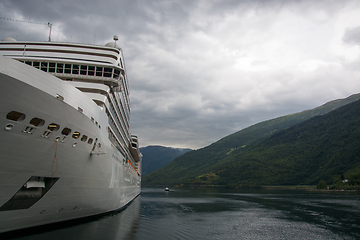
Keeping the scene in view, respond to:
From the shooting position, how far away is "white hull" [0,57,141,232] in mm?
10617

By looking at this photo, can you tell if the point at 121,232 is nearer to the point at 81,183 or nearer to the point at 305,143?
the point at 81,183

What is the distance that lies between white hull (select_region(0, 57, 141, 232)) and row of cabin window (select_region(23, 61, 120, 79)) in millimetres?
7265

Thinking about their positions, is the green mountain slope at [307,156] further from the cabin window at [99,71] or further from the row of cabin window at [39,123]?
the row of cabin window at [39,123]

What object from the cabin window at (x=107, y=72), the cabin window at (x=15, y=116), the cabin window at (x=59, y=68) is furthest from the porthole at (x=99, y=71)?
the cabin window at (x=15, y=116)

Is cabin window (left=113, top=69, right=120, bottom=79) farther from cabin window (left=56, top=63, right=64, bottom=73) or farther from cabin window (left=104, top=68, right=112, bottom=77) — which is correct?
cabin window (left=56, top=63, right=64, bottom=73)

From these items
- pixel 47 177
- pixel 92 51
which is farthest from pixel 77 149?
pixel 92 51

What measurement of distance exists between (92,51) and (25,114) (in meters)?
15.8

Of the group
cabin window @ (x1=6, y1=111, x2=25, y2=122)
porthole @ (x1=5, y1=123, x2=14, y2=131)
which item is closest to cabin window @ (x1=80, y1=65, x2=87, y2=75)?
cabin window @ (x1=6, y1=111, x2=25, y2=122)

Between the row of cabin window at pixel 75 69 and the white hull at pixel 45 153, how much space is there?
23.8 ft

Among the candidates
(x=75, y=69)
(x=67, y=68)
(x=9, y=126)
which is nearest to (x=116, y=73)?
(x=75, y=69)

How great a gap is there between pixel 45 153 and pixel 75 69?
1261 centimetres

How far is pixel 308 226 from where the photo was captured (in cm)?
2214

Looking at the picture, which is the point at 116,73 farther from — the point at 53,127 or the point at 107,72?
the point at 53,127

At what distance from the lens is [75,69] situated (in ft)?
74.2
